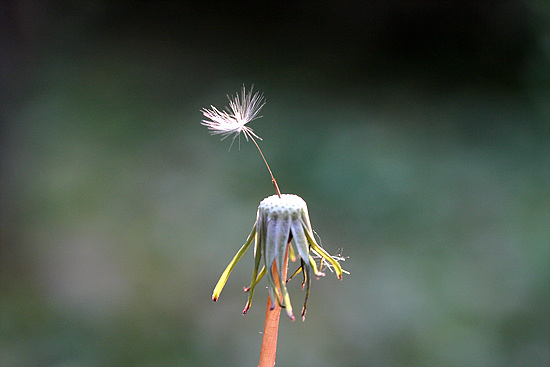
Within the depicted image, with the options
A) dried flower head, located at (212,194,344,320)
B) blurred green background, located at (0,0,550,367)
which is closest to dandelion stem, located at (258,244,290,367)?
dried flower head, located at (212,194,344,320)

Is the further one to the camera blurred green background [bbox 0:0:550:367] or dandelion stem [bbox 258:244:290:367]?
blurred green background [bbox 0:0:550:367]

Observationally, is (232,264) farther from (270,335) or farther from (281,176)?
(281,176)

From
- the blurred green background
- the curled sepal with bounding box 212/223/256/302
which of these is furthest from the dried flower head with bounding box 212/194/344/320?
the blurred green background

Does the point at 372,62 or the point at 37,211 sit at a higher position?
the point at 372,62

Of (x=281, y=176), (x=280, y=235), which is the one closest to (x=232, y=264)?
(x=280, y=235)

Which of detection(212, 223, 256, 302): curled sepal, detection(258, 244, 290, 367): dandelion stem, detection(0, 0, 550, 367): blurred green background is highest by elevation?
detection(0, 0, 550, 367): blurred green background

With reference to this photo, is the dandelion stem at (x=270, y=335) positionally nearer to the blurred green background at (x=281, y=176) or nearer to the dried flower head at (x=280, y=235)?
the dried flower head at (x=280, y=235)

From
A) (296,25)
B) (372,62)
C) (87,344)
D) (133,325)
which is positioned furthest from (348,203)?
(87,344)

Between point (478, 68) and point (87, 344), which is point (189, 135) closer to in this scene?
point (87, 344)

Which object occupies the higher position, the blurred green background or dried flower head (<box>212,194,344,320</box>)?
the blurred green background

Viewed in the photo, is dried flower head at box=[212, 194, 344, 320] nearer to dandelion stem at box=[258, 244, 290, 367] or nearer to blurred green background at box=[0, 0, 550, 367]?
dandelion stem at box=[258, 244, 290, 367]
